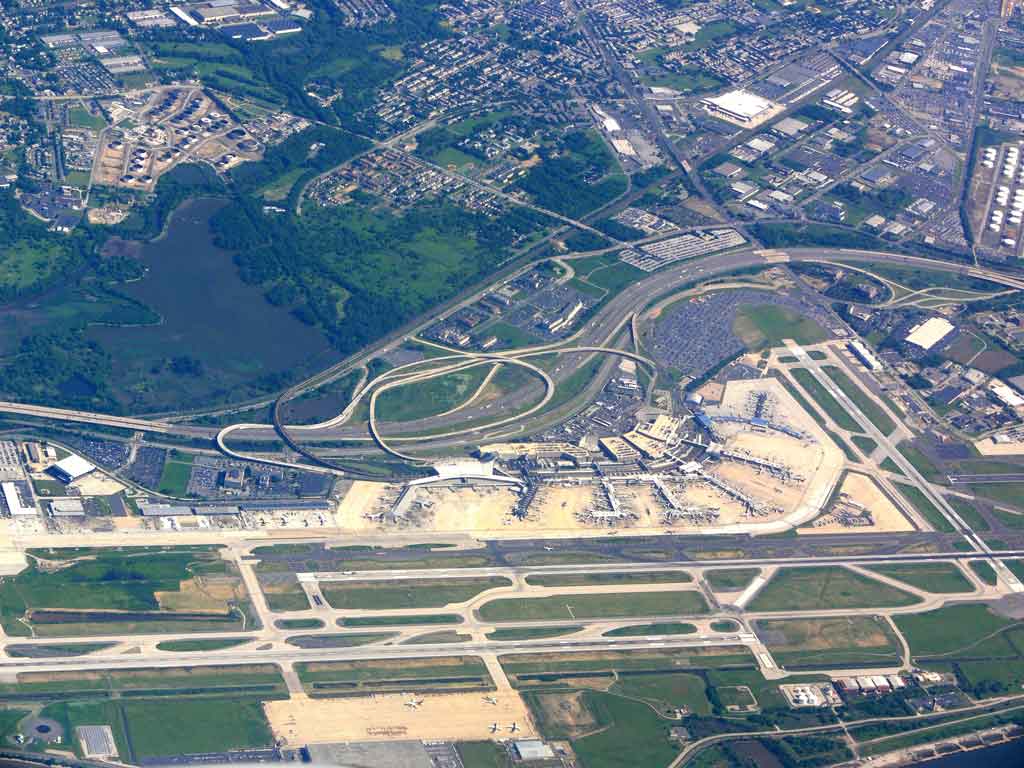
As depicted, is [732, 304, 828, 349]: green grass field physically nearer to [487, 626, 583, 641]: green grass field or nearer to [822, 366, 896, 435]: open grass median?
[822, 366, 896, 435]: open grass median

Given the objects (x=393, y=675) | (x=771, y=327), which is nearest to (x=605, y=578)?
(x=393, y=675)

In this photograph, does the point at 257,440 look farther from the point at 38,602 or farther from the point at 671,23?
the point at 671,23

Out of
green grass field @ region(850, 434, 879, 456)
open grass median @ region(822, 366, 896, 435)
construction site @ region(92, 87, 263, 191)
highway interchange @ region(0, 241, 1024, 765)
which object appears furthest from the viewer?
construction site @ region(92, 87, 263, 191)

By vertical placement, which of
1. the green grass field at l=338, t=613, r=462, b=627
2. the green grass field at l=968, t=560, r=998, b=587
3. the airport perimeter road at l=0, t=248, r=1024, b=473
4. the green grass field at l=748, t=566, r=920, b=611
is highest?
the airport perimeter road at l=0, t=248, r=1024, b=473

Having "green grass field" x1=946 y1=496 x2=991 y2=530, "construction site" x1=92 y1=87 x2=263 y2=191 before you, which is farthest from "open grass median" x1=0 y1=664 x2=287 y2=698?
"construction site" x1=92 y1=87 x2=263 y2=191

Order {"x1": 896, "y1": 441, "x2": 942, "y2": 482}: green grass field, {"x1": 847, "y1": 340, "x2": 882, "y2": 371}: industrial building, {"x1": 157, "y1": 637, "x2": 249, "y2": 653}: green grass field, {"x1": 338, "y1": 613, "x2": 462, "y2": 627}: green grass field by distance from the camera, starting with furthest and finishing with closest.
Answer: {"x1": 847, "y1": 340, "x2": 882, "y2": 371}: industrial building
{"x1": 896, "y1": 441, "x2": 942, "y2": 482}: green grass field
{"x1": 338, "y1": 613, "x2": 462, "y2": 627}: green grass field
{"x1": 157, "y1": 637, "x2": 249, "y2": 653}: green grass field

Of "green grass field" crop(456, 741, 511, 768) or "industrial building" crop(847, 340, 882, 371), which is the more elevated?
"industrial building" crop(847, 340, 882, 371)

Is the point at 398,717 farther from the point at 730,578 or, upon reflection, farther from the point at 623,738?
the point at 730,578
